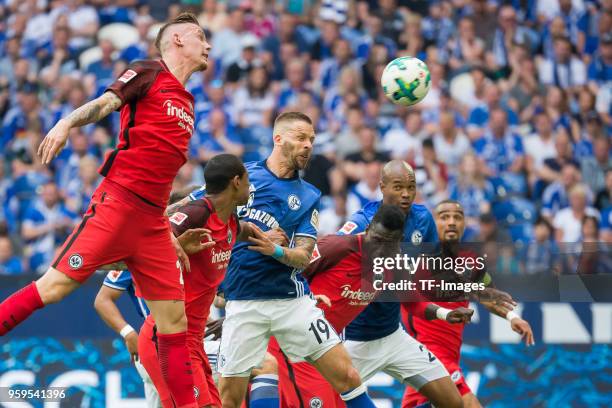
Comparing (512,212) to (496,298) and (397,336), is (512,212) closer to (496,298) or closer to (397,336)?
(496,298)

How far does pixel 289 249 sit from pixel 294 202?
535 mm

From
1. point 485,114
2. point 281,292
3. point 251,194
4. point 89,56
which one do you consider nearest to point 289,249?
point 281,292

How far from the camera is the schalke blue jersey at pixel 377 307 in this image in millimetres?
9133

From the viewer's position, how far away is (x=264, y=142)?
15141 mm

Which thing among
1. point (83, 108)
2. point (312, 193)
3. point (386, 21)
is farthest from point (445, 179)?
point (83, 108)

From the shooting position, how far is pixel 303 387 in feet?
28.5

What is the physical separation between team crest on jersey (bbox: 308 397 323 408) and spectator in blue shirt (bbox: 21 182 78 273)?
5736mm

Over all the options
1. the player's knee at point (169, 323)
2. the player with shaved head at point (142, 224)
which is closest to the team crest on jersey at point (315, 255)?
the player with shaved head at point (142, 224)

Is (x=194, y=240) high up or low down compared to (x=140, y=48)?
down

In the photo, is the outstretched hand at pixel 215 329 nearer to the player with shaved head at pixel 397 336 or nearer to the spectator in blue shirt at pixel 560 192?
the player with shaved head at pixel 397 336

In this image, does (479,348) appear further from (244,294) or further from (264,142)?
(264,142)

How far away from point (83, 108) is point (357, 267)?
10.8 feet

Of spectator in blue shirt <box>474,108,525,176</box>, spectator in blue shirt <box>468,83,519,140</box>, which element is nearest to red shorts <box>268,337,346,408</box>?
spectator in blue shirt <box>474,108,525,176</box>

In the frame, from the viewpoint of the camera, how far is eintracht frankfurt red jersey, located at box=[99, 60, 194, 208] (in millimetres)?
6906
